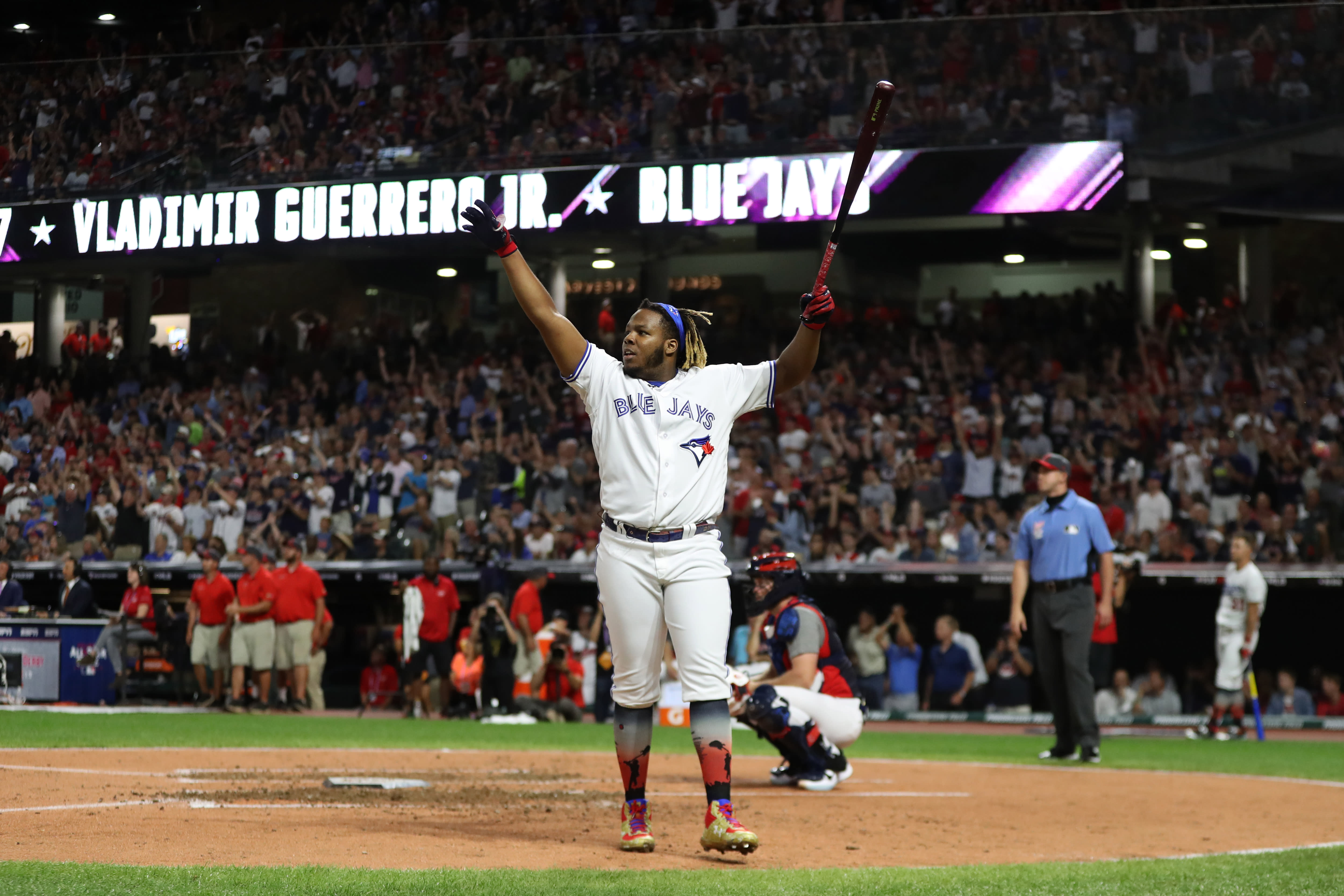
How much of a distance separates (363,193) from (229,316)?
696 cm

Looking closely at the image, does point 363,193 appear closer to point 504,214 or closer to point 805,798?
point 504,214

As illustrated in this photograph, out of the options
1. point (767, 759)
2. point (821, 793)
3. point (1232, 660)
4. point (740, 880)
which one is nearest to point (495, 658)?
point (767, 759)

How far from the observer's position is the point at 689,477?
17.4 ft

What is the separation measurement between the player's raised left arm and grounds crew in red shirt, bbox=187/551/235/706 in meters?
12.4

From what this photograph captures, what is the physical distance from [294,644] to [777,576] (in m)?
9.76

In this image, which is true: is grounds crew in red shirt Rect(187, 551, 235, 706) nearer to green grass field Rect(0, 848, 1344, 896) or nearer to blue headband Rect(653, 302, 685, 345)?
blue headband Rect(653, 302, 685, 345)

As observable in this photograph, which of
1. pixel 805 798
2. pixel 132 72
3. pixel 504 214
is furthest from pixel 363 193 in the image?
pixel 805 798

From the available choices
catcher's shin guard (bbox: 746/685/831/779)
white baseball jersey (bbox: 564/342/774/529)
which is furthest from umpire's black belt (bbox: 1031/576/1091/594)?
white baseball jersey (bbox: 564/342/774/529)

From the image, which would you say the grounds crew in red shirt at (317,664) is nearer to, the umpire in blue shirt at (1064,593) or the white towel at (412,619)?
the white towel at (412,619)

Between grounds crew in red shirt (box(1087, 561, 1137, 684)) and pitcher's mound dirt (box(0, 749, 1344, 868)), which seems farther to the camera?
grounds crew in red shirt (box(1087, 561, 1137, 684))

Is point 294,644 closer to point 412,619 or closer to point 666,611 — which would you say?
point 412,619

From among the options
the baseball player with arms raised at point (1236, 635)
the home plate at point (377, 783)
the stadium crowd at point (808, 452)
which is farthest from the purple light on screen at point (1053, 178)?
the home plate at point (377, 783)

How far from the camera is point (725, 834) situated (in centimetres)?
508

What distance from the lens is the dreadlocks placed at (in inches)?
217
